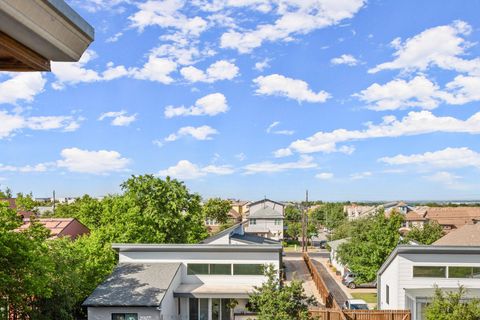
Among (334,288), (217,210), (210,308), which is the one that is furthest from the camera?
(217,210)

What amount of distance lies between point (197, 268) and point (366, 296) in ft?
52.7

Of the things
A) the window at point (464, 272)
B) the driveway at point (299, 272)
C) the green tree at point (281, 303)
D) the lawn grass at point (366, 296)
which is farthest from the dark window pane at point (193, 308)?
the window at point (464, 272)

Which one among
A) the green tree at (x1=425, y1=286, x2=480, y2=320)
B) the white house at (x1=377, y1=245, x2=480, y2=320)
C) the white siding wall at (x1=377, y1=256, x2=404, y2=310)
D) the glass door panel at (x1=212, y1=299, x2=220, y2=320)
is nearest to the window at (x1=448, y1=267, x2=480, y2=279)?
the white house at (x1=377, y1=245, x2=480, y2=320)

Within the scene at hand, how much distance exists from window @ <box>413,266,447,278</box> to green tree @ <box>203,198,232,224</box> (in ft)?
164

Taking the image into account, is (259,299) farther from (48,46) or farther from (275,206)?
(275,206)

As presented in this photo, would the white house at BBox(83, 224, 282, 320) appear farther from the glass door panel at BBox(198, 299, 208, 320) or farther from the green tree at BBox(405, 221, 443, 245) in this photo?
the green tree at BBox(405, 221, 443, 245)

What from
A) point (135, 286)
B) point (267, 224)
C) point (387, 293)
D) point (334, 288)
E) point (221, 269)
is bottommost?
point (334, 288)

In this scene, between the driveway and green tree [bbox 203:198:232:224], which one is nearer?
the driveway

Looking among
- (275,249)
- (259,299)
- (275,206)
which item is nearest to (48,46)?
(259,299)

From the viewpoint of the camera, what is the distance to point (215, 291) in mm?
22859

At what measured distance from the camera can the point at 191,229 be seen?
39.6 m

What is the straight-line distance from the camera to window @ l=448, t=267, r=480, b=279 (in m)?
22.6

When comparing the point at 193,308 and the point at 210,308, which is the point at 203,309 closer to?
the point at 210,308

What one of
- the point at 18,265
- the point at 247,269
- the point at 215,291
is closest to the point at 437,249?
the point at 247,269
